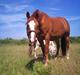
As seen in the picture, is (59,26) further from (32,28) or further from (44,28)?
(32,28)

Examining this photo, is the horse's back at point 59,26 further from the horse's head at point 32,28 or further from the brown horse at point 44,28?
the horse's head at point 32,28

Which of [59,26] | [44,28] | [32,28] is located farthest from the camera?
[59,26]

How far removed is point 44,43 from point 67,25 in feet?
9.94

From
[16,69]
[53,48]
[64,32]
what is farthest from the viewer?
[53,48]

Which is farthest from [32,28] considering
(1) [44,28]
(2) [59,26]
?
(2) [59,26]

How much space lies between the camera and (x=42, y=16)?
37.9ft

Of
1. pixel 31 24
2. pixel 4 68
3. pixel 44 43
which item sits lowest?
pixel 4 68

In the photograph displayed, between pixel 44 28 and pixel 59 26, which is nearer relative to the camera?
pixel 44 28

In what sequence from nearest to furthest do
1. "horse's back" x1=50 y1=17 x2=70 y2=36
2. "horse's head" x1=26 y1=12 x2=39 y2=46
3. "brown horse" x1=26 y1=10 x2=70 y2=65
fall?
1. "horse's head" x1=26 y1=12 x2=39 y2=46
2. "brown horse" x1=26 y1=10 x2=70 y2=65
3. "horse's back" x1=50 y1=17 x2=70 y2=36

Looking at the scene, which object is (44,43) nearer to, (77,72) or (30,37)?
(30,37)

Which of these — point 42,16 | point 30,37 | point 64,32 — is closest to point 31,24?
point 30,37

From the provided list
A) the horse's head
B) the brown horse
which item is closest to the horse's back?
the brown horse

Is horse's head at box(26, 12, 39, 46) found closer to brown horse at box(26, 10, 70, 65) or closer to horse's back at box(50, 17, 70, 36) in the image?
brown horse at box(26, 10, 70, 65)

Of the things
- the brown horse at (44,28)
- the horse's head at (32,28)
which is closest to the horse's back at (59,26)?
the brown horse at (44,28)
